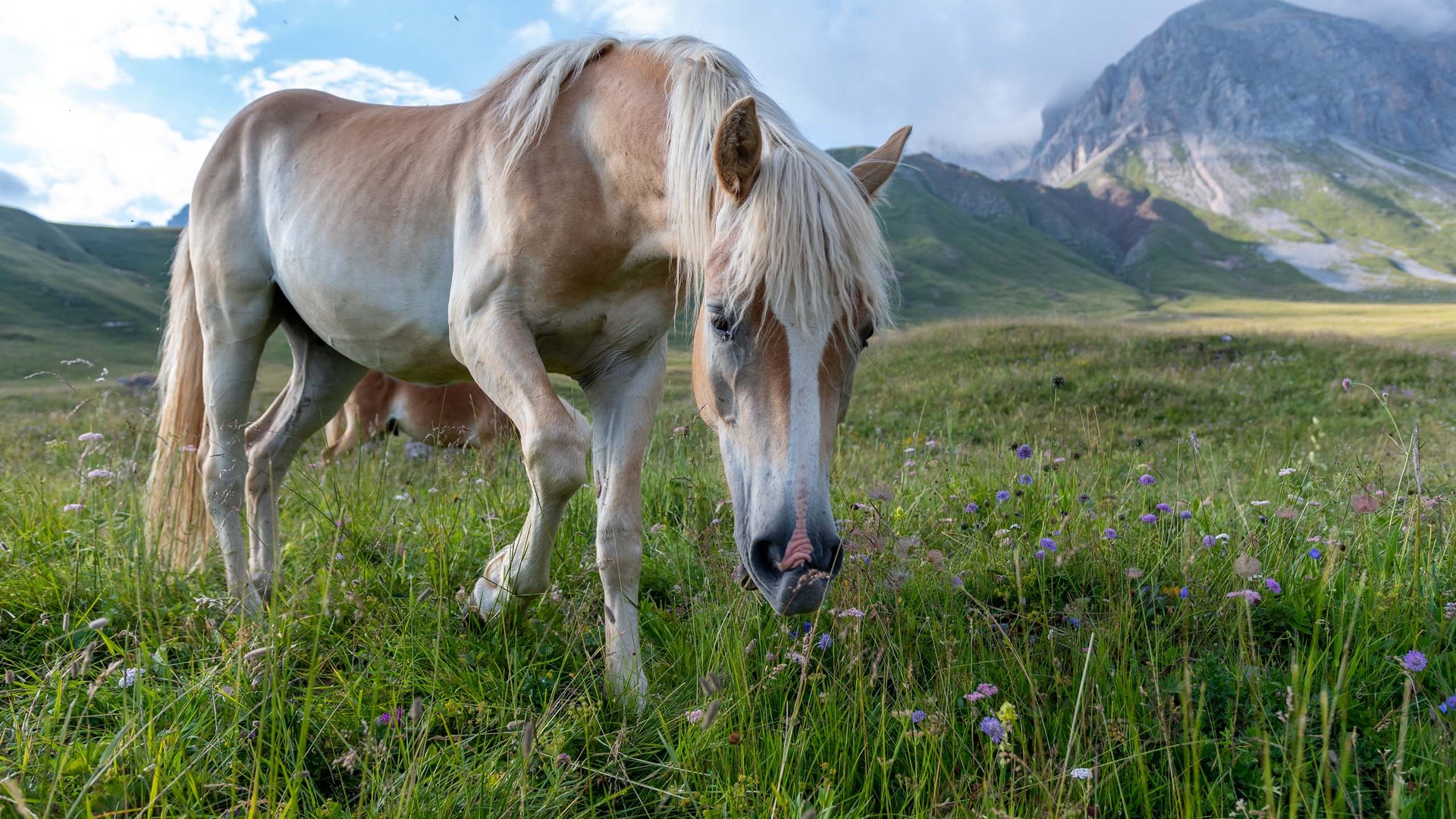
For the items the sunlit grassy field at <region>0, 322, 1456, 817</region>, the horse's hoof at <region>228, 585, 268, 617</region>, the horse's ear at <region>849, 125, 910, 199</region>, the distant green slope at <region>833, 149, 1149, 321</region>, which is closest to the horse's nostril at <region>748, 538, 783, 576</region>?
the sunlit grassy field at <region>0, 322, 1456, 817</region>

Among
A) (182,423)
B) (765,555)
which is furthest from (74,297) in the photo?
(765,555)

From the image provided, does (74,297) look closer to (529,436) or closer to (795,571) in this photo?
(529,436)

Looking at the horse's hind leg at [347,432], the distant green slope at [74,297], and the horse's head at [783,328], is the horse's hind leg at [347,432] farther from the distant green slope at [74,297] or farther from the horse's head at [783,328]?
the distant green slope at [74,297]

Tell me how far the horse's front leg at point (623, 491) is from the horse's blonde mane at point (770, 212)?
0.58 m

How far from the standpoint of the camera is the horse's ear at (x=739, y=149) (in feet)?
7.31

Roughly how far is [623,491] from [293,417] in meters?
2.31

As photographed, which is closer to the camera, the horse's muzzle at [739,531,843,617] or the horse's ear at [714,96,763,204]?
the horse's muzzle at [739,531,843,617]

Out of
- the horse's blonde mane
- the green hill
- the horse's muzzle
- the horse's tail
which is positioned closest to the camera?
the horse's muzzle

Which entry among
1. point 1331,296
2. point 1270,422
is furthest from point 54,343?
point 1331,296

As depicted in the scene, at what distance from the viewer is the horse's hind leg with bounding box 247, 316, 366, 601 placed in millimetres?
4137

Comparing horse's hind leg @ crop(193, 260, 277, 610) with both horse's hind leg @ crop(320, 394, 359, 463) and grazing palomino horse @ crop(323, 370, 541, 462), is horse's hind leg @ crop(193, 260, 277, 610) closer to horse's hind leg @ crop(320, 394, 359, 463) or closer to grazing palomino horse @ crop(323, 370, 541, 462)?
horse's hind leg @ crop(320, 394, 359, 463)

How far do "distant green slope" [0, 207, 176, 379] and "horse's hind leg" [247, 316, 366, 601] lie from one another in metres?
44.2

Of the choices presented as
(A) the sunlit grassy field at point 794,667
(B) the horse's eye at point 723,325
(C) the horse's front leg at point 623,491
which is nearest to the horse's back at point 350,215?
(C) the horse's front leg at point 623,491

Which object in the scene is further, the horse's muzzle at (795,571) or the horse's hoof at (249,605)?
the horse's hoof at (249,605)
